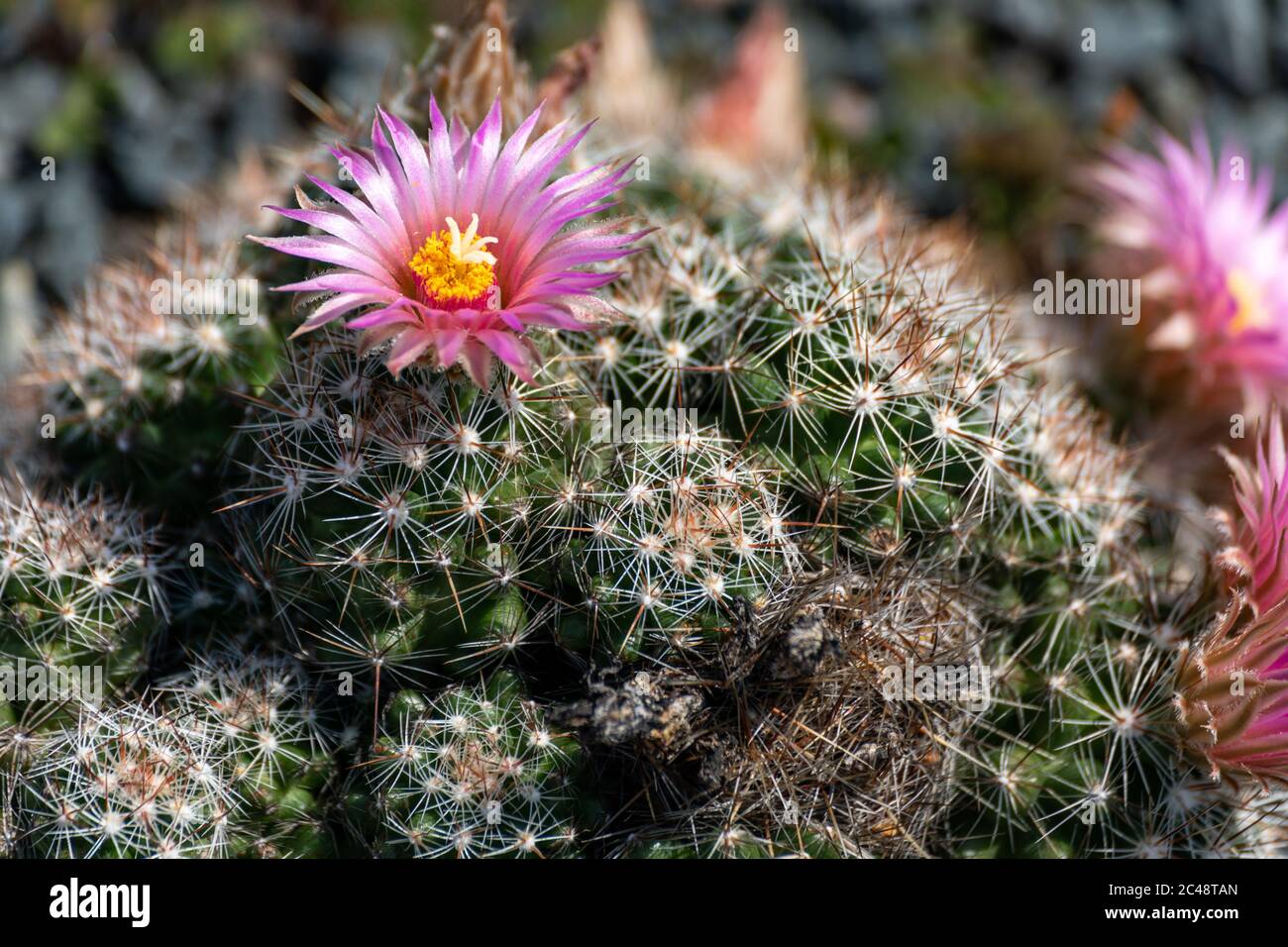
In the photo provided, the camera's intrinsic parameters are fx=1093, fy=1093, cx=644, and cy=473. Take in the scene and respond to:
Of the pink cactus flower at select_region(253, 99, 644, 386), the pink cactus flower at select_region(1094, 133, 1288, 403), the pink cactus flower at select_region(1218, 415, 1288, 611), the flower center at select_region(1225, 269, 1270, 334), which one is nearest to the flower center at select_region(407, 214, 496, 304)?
the pink cactus flower at select_region(253, 99, 644, 386)

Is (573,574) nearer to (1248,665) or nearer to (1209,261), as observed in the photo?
(1248,665)

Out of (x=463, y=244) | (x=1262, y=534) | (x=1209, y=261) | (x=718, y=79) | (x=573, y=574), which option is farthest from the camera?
(x=718, y=79)

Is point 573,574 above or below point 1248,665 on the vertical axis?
above

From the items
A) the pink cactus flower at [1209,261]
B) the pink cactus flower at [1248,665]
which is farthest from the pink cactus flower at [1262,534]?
the pink cactus flower at [1209,261]

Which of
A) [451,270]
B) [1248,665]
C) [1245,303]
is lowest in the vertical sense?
[1248,665]

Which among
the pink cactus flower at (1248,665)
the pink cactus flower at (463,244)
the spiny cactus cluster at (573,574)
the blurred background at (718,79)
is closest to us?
the pink cactus flower at (463,244)

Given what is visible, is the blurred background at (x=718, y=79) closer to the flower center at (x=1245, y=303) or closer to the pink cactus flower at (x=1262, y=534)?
the flower center at (x=1245, y=303)

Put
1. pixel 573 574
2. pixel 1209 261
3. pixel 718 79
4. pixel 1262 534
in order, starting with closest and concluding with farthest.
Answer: pixel 573 574 → pixel 1262 534 → pixel 1209 261 → pixel 718 79

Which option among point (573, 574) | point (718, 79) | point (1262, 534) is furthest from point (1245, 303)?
point (718, 79)
